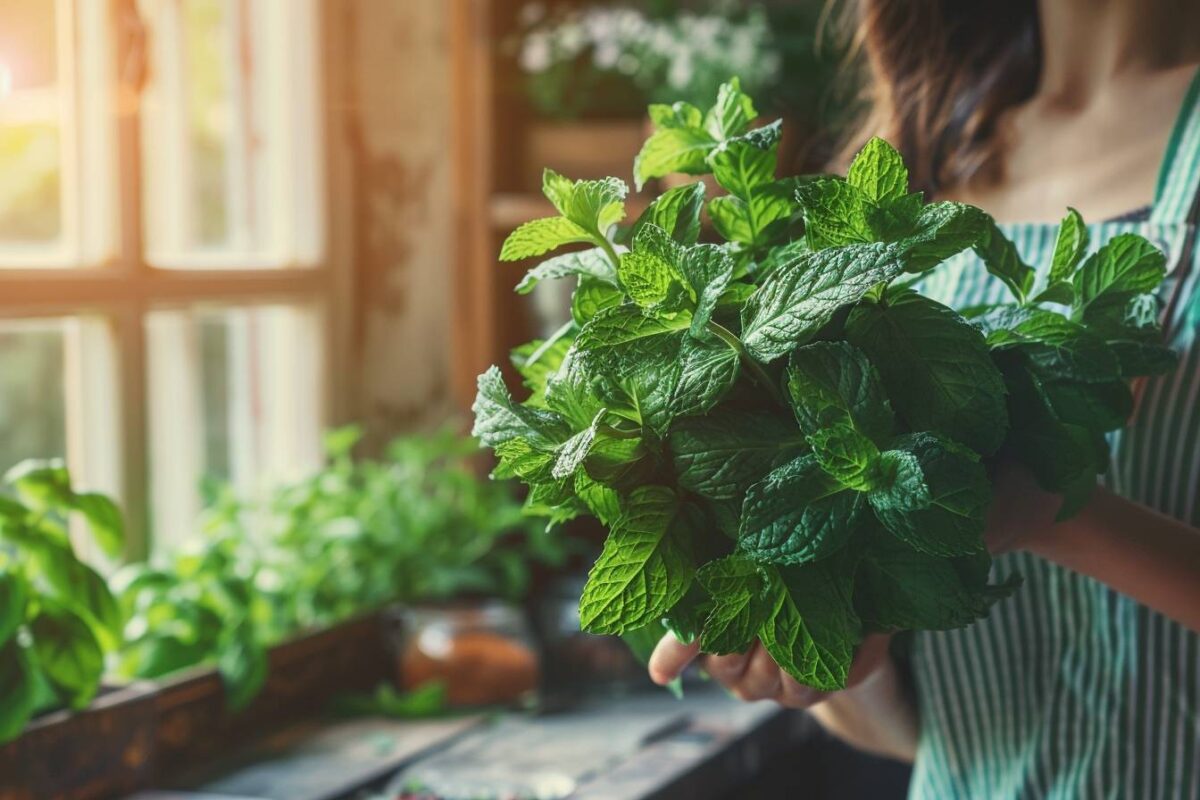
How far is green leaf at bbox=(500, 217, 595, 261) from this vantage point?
0.75 meters

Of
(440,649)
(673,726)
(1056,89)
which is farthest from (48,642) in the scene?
(1056,89)

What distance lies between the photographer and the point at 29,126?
1521 millimetres

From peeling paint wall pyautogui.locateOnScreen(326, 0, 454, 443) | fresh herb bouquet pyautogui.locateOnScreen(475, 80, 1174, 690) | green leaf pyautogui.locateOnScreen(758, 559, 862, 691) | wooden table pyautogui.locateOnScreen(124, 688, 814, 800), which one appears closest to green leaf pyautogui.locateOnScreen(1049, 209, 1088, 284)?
fresh herb bouquet pyautogui.locateOnScreen(475, 80, 1174, 690)

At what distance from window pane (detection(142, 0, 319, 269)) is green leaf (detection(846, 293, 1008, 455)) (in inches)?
47.3

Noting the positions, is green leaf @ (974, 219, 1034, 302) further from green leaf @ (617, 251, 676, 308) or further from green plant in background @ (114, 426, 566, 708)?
green plant in background @ (114, 426, 566, 708)

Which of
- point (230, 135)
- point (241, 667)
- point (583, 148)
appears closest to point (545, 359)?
point (241, 667)

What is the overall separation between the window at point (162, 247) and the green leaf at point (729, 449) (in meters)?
0.98

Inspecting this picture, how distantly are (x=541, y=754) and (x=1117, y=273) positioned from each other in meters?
0.96

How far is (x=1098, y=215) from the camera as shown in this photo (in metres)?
1.12

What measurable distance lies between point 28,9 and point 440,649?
839 millimetres

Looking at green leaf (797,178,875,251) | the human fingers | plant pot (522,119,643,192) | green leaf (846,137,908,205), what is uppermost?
plant pot (522,119,643,192)

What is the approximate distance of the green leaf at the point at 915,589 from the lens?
0.68 metres

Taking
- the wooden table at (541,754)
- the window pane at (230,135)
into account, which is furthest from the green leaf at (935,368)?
the window pane at (230,135)

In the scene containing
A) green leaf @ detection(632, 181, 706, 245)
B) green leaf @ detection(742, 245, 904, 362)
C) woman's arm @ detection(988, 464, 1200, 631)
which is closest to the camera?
green leaf @ detection(742, 245, 904, 362)
